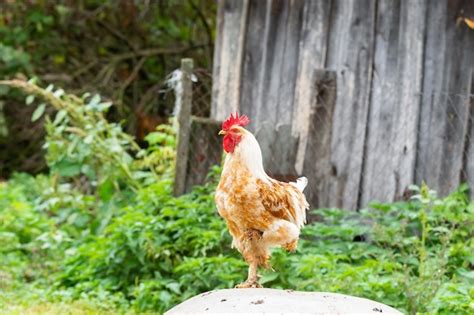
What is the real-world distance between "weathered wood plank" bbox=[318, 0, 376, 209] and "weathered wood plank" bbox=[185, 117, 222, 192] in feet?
2.78

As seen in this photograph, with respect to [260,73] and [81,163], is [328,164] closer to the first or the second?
[260,73]

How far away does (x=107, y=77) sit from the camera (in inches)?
523

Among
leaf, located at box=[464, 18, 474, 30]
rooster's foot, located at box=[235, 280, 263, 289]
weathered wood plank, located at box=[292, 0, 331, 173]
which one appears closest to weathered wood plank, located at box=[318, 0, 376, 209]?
weathered wood plank, located at box=[292, 0, 331, 173]

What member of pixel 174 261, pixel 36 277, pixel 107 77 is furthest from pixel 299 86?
pixel 107 77

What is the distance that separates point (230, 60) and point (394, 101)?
1899 mm

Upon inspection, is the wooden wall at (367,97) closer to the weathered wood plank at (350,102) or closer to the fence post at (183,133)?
the weathered wood plank at (350,102)

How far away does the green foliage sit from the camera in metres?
6.83

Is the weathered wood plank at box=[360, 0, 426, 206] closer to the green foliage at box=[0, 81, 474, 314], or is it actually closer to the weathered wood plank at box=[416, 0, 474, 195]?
the weathered wood plank at box=[416, 0, 474, 195]

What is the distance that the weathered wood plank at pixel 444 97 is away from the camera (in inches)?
312

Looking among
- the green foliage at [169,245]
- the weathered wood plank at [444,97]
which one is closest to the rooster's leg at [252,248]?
the green foliage at [169,245]

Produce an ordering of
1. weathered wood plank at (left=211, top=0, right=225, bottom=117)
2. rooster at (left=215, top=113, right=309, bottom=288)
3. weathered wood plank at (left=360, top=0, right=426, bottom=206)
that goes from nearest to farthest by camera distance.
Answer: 1. rooster at (left=215, top=113, right=309, bottom=288)
2. weathered wood plank at (left=360, top=0, right=426, bottom=206)
3. weathered wood plank at (left=211, top=0, right=225, bottom=117)

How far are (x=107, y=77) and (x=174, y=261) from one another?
19.4 ft

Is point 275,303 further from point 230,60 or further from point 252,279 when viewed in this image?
point 230,60

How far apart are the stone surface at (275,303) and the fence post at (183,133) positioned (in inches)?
132
